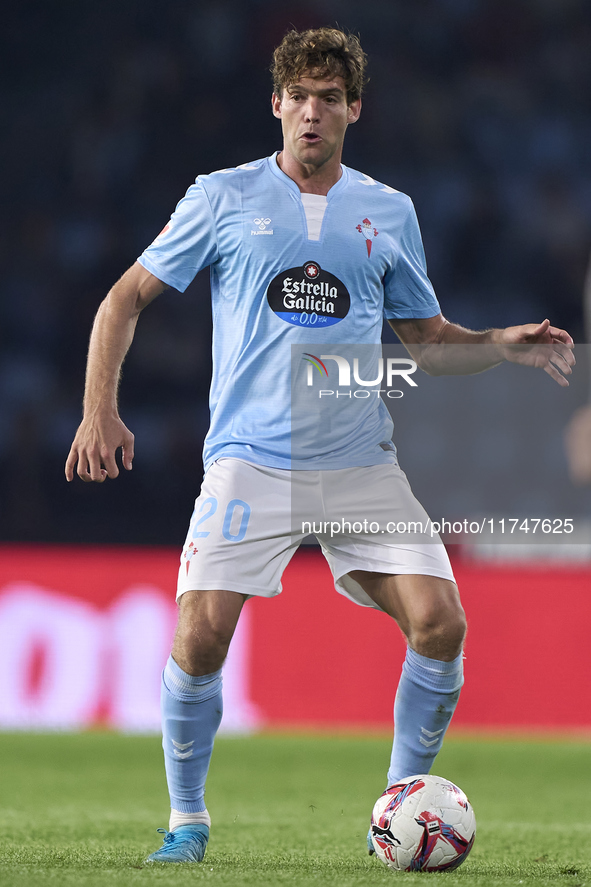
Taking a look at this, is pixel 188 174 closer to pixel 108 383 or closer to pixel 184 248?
pixel 184 248

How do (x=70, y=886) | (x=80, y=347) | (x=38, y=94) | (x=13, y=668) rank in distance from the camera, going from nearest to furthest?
1. (x=70, y=886)
2. (x=13, y=668)
3. (x=80, y=347)
4. (x=38, y=94)

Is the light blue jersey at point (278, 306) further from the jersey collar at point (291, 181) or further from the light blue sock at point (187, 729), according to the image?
the light blue sock at point (187, 729)

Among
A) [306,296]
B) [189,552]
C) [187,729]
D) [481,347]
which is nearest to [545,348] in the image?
[481,347]

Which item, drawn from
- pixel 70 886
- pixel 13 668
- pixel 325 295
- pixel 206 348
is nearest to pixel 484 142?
pixel 206 348

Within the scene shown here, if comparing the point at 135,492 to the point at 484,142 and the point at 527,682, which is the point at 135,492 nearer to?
the point at 527,682

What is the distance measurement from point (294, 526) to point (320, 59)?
1.26 m

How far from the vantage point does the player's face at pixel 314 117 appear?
127 inches

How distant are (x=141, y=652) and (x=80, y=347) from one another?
426cm

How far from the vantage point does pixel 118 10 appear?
38.8ft

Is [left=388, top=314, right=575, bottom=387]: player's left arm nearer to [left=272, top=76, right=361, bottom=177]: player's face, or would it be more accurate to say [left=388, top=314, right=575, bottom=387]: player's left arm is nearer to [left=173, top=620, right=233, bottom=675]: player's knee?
[left=272, top=76, right=361, bottom=177]: player's face

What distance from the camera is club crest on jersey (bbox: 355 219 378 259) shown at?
3.29 m

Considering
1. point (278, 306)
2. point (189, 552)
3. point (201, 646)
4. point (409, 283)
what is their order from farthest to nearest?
1. point (409, 283)
2. point (278, 306)
3. point (189, 552)
4. point (201, 646)

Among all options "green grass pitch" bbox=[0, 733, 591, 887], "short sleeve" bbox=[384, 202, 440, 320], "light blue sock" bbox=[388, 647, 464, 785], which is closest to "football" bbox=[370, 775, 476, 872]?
"green grass pitch" bbox=[0, 733, 591, 887]

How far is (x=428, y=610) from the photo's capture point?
3.04 m
